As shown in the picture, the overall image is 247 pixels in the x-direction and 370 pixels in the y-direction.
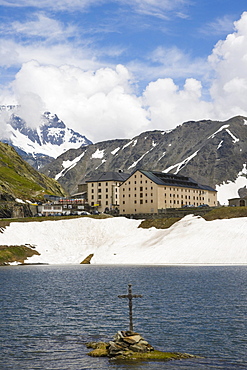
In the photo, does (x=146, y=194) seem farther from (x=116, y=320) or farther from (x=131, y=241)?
(x=116, y=320)

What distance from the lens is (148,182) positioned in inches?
7559

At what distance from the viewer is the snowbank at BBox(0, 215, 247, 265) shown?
12738cm

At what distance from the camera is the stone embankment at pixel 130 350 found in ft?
119

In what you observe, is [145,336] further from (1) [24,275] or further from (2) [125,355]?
(1) [24,275]

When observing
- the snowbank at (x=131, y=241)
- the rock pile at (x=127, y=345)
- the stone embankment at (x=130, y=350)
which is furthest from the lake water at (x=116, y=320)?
the snowbank at (x=131, y=241)

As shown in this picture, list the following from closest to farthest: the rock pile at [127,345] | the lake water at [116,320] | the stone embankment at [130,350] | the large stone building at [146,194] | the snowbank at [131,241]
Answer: the lake water at [116,320]
the stone embankment at [130,350]
the rock pile at [127,345]
the snowbank at [131,241]
the large stone building at [146,194]

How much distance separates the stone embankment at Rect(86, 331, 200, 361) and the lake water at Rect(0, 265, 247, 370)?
3.55 ft

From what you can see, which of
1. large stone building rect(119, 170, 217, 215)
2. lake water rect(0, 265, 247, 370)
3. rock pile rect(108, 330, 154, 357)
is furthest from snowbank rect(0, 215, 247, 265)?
rock pile rect(108, 330, 154, 357)

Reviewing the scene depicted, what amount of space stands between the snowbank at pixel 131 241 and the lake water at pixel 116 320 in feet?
138

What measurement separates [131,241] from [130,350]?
110 metres

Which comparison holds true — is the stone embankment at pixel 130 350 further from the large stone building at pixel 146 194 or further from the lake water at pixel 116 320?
the large stone building at pixel 146 194

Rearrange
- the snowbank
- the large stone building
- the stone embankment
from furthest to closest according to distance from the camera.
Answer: the large stone building
the snowbank
the stone embankment

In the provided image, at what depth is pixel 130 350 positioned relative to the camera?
3750 centimetres

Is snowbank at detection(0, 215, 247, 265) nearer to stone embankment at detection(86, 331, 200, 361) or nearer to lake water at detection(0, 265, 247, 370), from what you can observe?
lake water at detection(0, 265, 247, 370)
